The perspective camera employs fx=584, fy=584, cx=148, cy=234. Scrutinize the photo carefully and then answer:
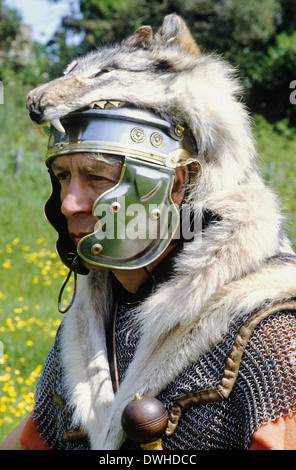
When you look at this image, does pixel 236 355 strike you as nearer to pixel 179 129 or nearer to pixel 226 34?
pixel 179 129

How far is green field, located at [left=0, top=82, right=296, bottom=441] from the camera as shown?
16.2 feet

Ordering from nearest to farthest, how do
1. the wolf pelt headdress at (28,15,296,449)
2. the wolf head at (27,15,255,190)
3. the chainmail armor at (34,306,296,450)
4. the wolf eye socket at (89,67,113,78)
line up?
the chainmail armor at (34,306,296,450) < the wolf pelt headdress at (28,15,296,449) < the wolf head at (27,15,255,190) < the wolf eye socket at (89,67,113,78)

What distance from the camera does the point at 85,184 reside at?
248 cm

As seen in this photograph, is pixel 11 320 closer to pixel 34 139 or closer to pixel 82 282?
pixel 82 282

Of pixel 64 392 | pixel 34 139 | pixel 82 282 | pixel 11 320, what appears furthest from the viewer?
pixel 34 139

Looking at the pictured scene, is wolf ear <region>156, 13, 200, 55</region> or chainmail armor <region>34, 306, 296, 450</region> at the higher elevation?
wolf ear <region>156, 13, 200, 55</region>

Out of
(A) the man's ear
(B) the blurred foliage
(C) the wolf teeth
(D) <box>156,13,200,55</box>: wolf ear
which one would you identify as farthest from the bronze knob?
(B) the blurred foliage

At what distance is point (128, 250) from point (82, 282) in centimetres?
59

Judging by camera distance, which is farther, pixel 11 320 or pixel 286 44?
pixel 286 44

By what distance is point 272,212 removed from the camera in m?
2.31

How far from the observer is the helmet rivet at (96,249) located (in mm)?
2469

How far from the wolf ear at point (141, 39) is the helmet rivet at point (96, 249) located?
3.15 ft

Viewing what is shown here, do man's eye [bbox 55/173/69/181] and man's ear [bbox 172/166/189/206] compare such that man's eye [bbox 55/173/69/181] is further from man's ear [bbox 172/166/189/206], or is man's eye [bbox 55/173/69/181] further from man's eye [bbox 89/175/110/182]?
man's ear [bbox 172/166/189/206]

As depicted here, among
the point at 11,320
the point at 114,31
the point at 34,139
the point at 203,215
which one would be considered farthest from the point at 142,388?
the point at 114,31
